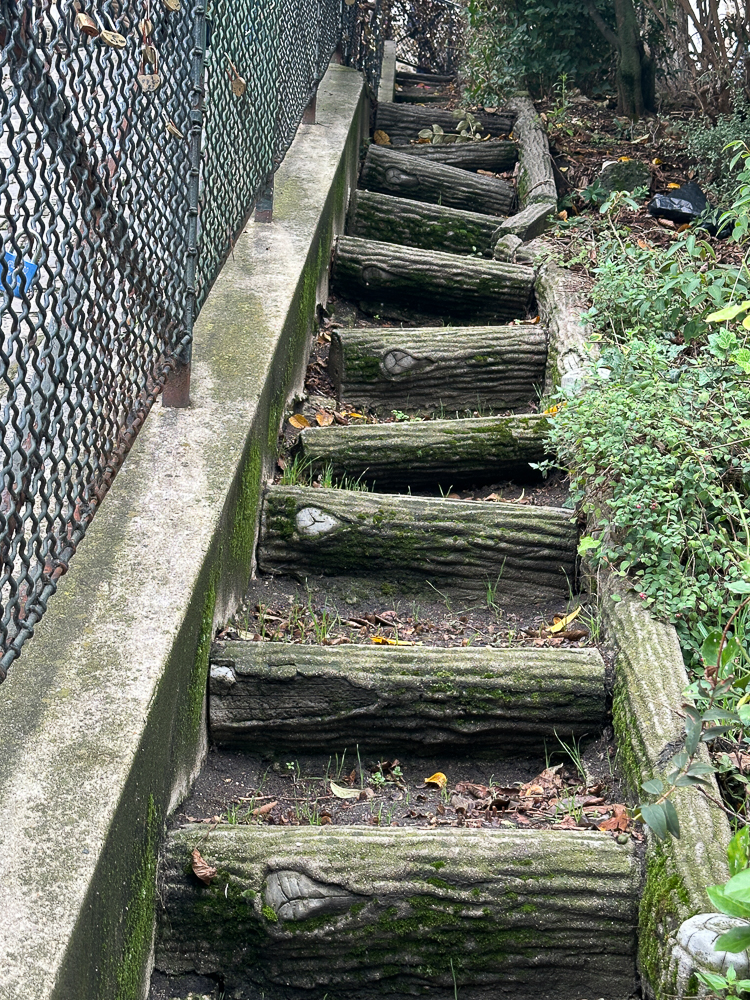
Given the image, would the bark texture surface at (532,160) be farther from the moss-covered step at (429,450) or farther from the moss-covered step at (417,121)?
the moss-covered step at (429,450)

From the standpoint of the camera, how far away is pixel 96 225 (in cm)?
201

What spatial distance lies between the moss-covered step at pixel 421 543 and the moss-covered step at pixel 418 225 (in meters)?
2.58

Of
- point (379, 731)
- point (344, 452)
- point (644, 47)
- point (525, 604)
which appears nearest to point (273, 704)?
point (379, 731)

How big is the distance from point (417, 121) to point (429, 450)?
15.0 feet

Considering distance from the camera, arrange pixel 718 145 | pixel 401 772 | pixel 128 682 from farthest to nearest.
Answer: pixel 718 145
pixel 401 772
pixel 128 682

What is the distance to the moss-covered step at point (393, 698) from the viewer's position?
2.38m

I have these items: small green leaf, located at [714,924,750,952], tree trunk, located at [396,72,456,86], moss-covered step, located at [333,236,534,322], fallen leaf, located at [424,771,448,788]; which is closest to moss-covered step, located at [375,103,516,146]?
tree trunk, located at [396,72,456,86]

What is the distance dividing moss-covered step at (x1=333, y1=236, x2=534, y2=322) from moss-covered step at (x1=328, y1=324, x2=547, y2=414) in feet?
1.94

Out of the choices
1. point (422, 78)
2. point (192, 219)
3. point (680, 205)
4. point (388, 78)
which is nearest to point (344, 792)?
point (192, 219)

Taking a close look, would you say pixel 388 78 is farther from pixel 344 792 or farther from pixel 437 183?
pixel 344 792

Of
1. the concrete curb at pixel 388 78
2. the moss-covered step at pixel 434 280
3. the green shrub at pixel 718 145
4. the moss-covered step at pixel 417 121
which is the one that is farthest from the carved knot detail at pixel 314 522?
the concrete curb at pixel 388 78

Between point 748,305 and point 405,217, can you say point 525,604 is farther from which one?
point 405,217

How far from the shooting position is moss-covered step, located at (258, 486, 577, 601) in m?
2.96

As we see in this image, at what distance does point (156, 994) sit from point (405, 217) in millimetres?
4068
